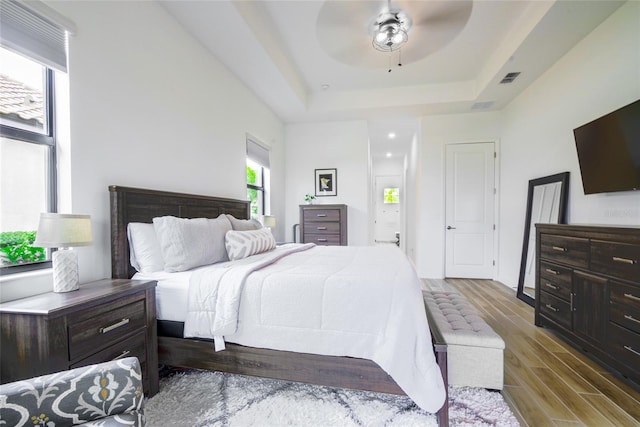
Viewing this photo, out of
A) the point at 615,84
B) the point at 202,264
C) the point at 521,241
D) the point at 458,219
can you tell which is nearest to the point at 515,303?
the point at 521,241

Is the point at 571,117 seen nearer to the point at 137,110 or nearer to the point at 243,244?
the point at 243,244

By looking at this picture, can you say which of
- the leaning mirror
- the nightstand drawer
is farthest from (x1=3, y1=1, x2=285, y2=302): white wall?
the leaning mirror

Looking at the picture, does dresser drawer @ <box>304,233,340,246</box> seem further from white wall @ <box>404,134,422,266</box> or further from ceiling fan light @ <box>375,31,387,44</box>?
ceiling fan light @ <box>375,31,387,44</box>

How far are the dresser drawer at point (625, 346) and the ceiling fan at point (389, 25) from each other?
2.84m

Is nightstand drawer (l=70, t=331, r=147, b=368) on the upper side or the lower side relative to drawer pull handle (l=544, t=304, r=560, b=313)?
upper

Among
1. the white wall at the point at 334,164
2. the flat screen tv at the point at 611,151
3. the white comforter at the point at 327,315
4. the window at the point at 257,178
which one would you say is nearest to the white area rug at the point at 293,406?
the white comforter at the point at 327,315

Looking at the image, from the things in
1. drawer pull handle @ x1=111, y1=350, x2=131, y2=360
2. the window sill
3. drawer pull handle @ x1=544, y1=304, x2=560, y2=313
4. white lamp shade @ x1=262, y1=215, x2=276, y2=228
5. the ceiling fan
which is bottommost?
drawer pull handle @ x1=544, y1=304, x2=560, y2=313

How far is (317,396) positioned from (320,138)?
14.1ft

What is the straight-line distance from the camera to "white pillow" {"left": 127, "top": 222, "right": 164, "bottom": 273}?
1.80m

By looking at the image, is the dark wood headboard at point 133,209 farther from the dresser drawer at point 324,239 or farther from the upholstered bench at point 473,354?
the dresser drawer at point 324,239

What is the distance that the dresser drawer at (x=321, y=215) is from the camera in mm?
4500

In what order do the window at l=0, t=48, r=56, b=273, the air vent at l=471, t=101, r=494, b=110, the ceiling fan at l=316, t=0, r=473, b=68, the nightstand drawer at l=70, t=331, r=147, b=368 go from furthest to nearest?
1. the air vent at l=471, t=101, r=494, b=110
2. the ceiling fan at l=316, t=0, r=473, b=68
3. the window at l=0, t=48, r=56, b=273
4. the nightstand drawer at l=70, t=331, r=147, b=368

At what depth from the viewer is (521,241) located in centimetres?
380

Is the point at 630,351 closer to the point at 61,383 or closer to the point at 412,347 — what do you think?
the point at 412,347
